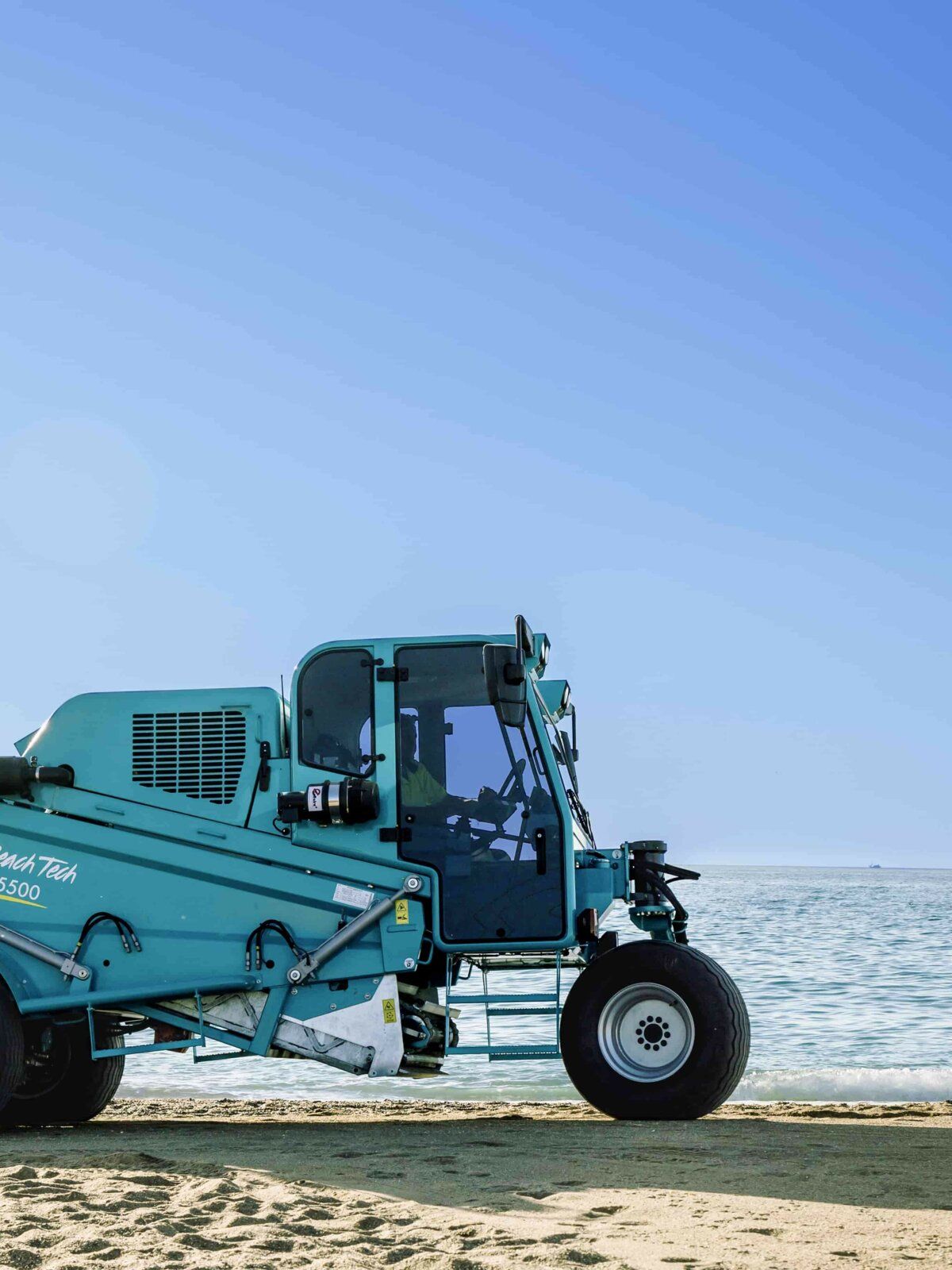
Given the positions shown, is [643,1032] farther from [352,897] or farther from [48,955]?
[48,955]

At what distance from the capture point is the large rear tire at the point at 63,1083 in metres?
9.51

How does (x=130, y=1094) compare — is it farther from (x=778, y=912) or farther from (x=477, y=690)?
(x=778, y=912)

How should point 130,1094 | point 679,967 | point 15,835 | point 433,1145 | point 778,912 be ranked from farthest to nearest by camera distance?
point 778,912
point 130,1094
point 15,835
point 679,967
point 433,1145

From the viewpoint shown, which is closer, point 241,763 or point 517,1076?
point 241,763

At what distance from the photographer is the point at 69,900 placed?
8922 mm

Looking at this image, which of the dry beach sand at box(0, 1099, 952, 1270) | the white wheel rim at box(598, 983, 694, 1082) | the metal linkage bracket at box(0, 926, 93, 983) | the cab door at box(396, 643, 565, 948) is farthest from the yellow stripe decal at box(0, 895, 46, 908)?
the white wheel rim at box(598, 983, 694, 1082)

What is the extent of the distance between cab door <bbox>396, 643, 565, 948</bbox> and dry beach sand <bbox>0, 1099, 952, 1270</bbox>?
4.10 feet

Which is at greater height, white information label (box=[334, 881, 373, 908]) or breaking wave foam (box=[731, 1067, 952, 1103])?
white information label (box=[334, 881, 373, 908])

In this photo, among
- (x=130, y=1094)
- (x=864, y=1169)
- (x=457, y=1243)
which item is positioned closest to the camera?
(x=457, y=1243)

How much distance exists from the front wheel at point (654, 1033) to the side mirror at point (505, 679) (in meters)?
1.58

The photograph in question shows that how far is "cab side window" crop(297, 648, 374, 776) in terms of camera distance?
8906 mm

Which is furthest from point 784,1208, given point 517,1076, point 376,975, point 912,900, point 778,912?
point 912,900

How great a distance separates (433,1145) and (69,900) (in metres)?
2.74

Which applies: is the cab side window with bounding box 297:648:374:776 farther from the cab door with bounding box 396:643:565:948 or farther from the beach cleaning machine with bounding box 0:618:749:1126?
the cab door with bounding box 396:643:565:948
